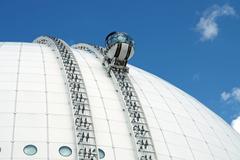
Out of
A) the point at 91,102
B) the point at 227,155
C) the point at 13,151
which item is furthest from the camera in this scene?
the point at 227,155

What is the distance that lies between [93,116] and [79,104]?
3.16 ft

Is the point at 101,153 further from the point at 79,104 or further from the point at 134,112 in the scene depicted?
the point at 134,112

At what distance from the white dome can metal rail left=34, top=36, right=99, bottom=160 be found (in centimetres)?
30

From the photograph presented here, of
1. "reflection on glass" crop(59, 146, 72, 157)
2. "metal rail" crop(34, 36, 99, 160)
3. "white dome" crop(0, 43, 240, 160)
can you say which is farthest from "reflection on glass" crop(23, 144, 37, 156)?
"metal rail" crop(34, 36, 99, 160)

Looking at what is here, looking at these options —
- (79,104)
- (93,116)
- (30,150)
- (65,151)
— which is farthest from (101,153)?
(79,104)

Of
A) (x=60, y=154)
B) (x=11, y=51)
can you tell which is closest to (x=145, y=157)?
(x=60, y=154)

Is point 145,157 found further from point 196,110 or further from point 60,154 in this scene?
point 196,110

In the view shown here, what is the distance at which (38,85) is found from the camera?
2836 centimetres

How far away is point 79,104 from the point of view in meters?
27.0

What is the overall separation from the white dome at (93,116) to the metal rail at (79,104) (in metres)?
0.30

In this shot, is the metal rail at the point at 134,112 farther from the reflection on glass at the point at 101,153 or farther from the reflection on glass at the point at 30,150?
the reflection on glass at the point at 30,150

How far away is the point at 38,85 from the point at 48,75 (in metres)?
1.39

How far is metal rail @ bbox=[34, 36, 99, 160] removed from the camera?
79.8 feet

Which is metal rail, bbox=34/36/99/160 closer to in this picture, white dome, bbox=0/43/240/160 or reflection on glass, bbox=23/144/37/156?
white dome, bbox=0/43/240/160
